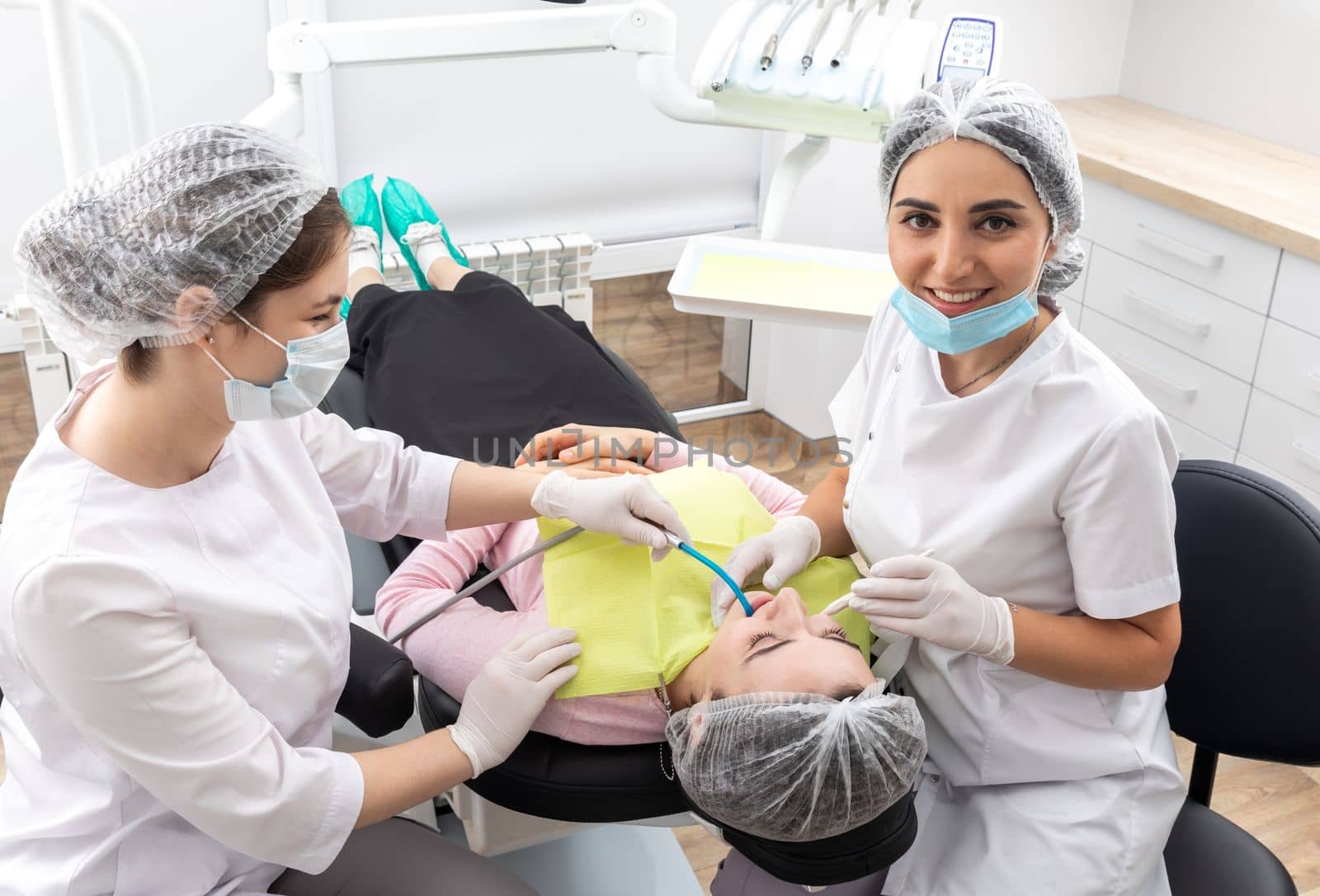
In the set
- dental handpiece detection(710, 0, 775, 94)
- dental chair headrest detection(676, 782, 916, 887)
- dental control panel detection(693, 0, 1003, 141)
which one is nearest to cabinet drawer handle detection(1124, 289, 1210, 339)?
dental control panel detection(693, 0, 1003, 141)

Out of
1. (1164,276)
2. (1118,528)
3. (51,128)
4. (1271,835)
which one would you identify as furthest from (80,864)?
(1164,276)

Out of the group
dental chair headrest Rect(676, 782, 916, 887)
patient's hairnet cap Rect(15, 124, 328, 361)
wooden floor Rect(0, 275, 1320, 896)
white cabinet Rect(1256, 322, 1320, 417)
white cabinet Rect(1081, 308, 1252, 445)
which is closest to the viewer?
patient's hairnet cap Rect(15, 124, 328, 361)

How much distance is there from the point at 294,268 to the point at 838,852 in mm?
760

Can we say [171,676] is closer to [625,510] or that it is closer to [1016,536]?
[625,510]

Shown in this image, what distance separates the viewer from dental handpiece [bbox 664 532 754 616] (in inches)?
51.6

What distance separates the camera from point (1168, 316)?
2668 mm

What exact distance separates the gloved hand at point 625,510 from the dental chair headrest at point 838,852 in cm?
35

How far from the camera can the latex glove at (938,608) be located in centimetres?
117

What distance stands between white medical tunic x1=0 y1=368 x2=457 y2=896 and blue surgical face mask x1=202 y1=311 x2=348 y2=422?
0.36 ft

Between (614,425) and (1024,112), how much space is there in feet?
2.79

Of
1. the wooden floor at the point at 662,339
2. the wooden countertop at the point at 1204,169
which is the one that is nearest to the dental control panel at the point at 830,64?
the wooden countertop at the point at 1204,169

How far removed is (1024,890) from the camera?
3.98 feet

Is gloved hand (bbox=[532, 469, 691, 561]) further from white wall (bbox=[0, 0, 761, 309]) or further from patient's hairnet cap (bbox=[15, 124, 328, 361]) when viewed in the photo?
white wall (bbox=[0, 0, 761, 309])

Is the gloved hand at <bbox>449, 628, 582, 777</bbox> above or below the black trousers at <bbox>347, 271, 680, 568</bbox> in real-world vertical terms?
below
